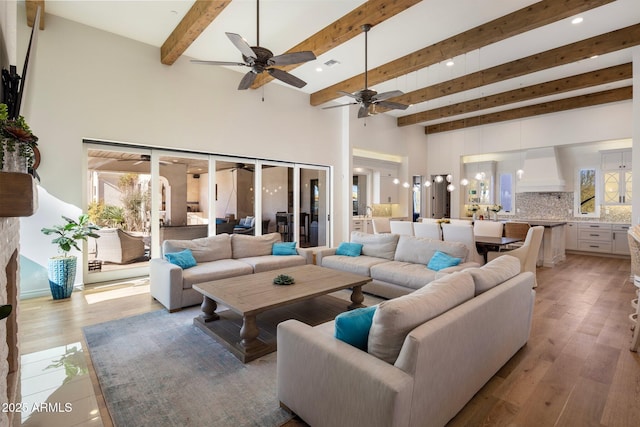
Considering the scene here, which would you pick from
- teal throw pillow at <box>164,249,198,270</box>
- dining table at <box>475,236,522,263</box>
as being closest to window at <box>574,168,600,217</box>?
dining table at <box>475,236,522,263</box>

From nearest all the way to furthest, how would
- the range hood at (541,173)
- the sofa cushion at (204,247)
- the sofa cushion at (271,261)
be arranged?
the sofa cushion at (204,247) < the sofa cushion at (271,261) < the range hood at (541,173)

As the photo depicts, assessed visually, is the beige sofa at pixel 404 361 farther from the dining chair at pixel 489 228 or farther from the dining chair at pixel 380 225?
the dining chair at pixel 380 225

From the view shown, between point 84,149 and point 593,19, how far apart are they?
309 inches

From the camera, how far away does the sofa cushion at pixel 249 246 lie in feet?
16.7

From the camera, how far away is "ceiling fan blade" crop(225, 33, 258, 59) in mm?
2906

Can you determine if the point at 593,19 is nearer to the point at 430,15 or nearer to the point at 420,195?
the point at 430,15

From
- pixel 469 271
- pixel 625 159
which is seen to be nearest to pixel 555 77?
pixel 625 159

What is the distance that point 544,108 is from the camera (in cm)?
815

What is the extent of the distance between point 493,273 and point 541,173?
7961mm

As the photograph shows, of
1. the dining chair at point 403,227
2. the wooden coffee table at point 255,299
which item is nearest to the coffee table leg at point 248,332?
the wooden coffee table at point 255,299

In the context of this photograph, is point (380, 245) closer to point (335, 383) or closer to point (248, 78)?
point (248, 78)

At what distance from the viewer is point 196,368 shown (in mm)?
2562

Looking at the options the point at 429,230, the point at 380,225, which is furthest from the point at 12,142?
the point at 380,225

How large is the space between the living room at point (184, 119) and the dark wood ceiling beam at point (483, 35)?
22 centimetres
